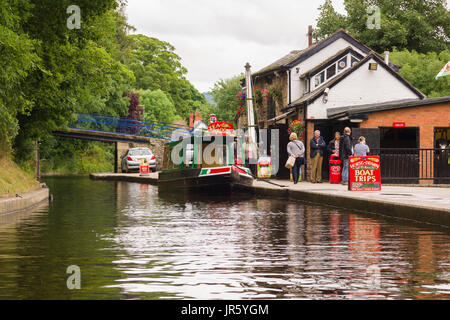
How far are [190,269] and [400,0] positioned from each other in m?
52.5

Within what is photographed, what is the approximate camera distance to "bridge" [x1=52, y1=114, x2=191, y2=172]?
56.9 meters

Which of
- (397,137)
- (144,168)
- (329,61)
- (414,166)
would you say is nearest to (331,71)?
(329,61)

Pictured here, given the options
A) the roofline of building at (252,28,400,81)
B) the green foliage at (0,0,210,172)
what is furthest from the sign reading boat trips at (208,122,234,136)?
the roofline of building at (252,28,400,81)

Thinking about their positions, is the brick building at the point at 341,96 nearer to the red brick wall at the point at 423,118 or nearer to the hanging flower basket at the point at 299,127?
the red brick wall at the point at 423,118

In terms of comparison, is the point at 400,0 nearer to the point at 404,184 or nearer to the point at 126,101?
the point at 126,101

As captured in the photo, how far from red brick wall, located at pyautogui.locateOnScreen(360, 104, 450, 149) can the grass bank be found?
1419 cm

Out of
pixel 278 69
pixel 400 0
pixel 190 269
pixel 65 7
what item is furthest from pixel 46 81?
pixel 400 0

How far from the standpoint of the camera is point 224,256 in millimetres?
8977

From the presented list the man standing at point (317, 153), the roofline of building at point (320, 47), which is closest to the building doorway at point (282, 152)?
the man standing at point (317, 153)

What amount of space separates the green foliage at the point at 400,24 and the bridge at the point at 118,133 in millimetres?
16121

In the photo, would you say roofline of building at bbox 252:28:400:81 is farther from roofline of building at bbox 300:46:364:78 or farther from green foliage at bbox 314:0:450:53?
green foliage at bbox 314:0:450:53

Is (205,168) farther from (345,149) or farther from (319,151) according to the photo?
(345,149)

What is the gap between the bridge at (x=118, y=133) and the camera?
5688 centimetres

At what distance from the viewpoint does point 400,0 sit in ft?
185
